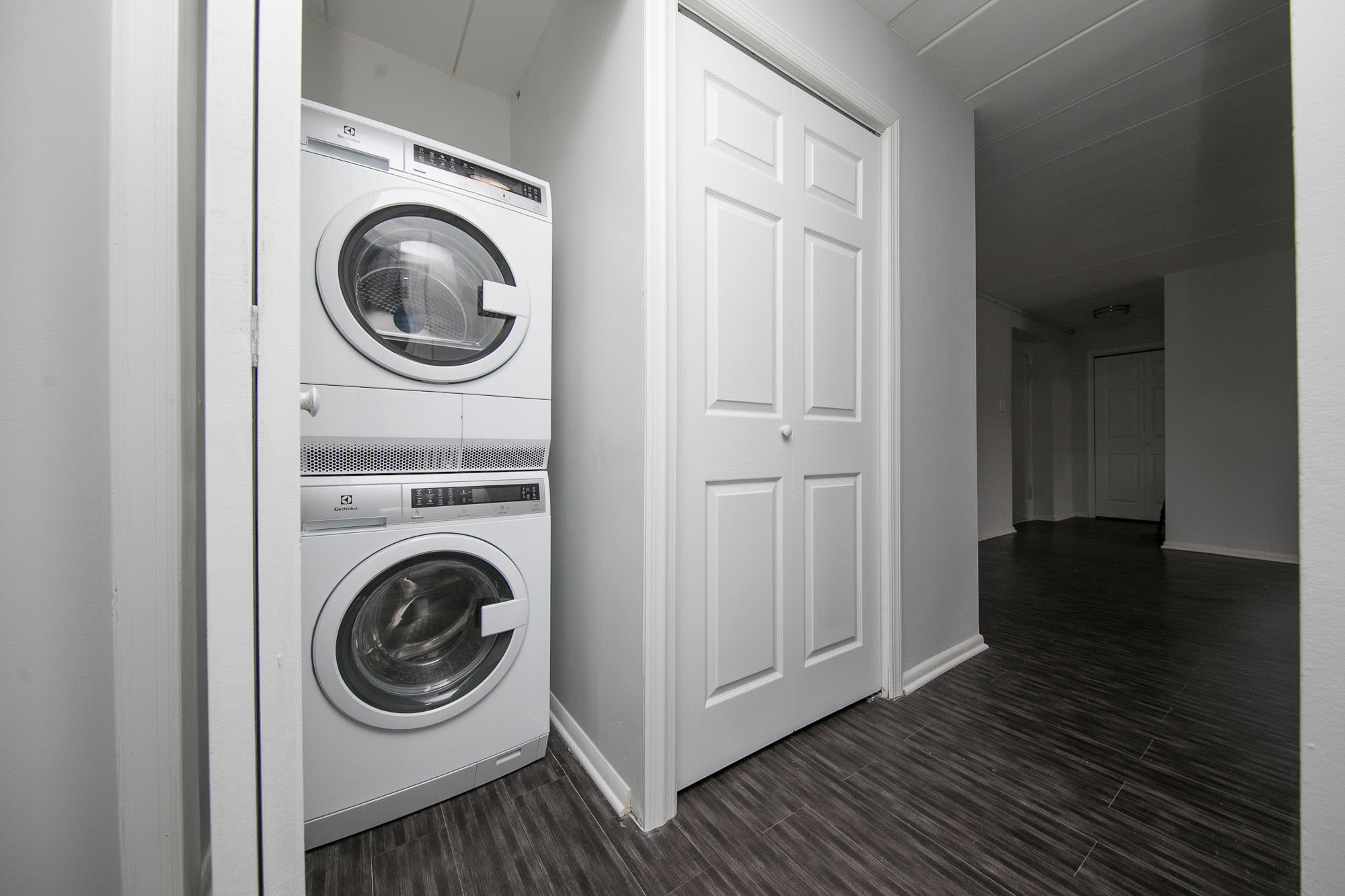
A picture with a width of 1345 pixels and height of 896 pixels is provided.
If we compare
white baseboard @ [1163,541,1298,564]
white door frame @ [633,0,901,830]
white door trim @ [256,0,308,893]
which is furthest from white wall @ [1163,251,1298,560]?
white door trim @ [256,0,308,893]

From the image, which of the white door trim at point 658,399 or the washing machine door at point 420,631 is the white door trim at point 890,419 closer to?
the white door trim at point 658,399

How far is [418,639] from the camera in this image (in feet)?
3.66

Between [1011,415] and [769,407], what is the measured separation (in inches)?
202

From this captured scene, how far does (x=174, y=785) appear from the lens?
2.07 feet

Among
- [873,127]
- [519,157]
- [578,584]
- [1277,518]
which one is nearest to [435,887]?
[578,584]

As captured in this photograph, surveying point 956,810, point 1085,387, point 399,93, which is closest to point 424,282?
point 399,93

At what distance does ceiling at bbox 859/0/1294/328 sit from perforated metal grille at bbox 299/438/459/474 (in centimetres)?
201

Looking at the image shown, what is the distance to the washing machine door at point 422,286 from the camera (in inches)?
40.3

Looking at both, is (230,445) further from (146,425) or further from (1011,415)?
(1011,415)

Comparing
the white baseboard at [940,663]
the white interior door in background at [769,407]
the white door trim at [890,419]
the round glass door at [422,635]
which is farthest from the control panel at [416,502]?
the white baseboard at [940,663]

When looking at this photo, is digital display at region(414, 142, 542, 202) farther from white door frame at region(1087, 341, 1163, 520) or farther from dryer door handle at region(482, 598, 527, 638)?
white door frame at region(1087, 341, 1163, 520)

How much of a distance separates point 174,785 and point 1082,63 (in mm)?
3259

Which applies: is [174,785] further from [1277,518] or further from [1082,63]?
[1277,518]

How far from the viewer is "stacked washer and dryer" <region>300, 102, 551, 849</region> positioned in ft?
3.23
